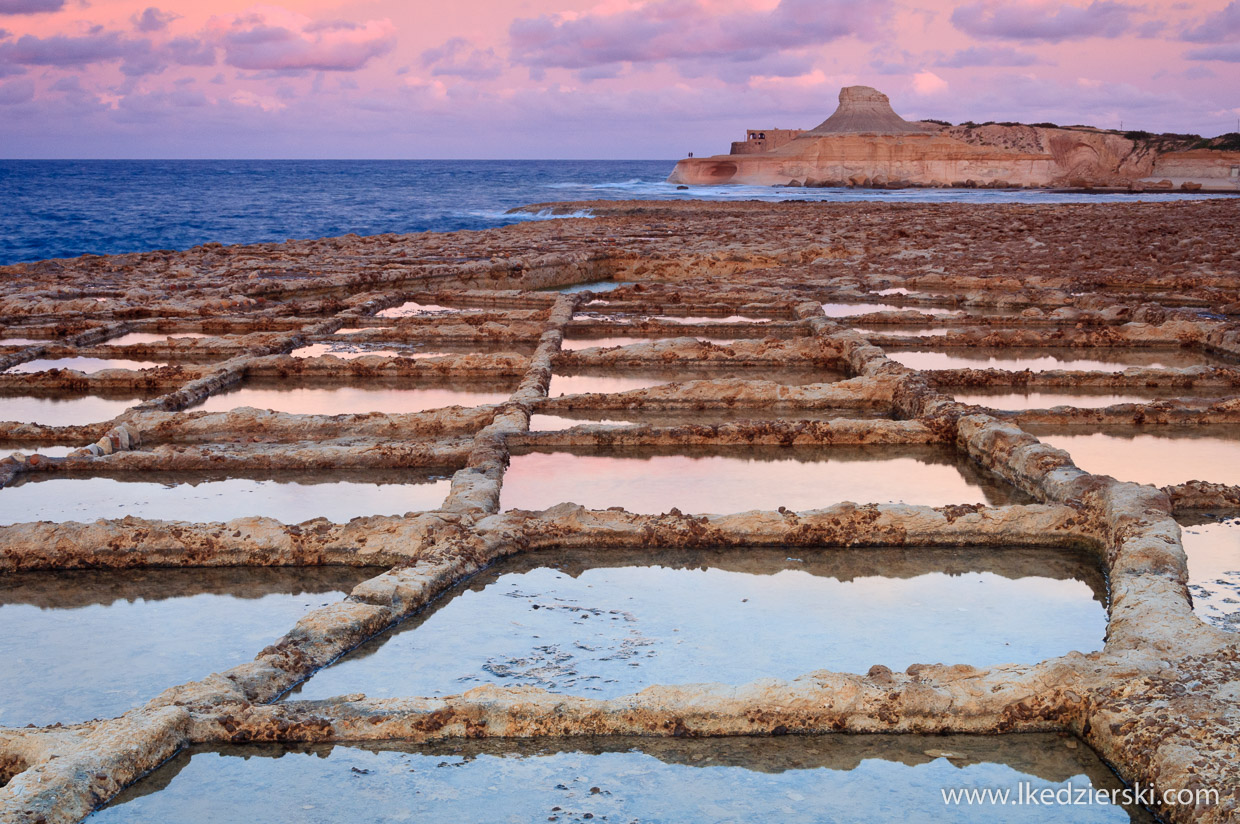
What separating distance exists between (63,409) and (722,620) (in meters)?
4.11

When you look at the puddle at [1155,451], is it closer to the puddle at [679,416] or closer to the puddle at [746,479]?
the puddle at [746,479]

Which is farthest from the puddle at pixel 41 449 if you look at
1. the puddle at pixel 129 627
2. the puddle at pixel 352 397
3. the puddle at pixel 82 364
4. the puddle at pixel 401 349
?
the puddle at pixel 401 349

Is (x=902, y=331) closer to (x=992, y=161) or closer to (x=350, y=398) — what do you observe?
(x=350, y=398)

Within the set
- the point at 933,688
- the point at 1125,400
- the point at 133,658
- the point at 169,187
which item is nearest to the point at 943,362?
Result: the point at 1125,400

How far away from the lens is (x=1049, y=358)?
627 centimetres

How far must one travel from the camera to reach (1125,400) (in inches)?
204

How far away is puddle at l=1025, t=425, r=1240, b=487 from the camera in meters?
3.85

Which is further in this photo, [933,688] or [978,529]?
[978,529]

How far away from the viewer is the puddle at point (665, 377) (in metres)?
5.54

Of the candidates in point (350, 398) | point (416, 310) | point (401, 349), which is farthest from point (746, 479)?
point (416, 310)

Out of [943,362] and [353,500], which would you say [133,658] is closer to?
[353,500]

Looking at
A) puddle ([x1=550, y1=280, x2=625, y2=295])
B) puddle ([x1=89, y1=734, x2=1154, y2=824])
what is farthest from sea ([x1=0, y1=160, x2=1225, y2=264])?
puddle ([x1=89, y1=734, x2=1154, y2=824])

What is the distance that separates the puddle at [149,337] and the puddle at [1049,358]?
495cm

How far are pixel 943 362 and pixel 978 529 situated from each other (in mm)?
3055
